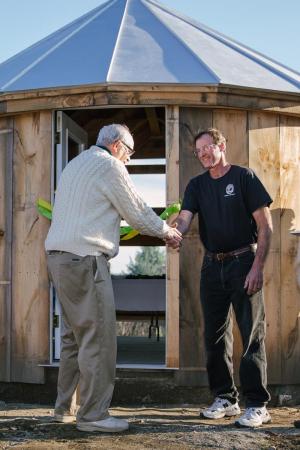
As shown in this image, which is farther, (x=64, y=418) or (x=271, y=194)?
(x=271, y=194)

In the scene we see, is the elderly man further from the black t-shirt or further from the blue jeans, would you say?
the blue jeans

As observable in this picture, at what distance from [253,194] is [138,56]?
2.38m

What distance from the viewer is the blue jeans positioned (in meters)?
5.61

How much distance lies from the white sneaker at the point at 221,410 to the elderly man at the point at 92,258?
3.14 ft

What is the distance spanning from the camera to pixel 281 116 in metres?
7.34

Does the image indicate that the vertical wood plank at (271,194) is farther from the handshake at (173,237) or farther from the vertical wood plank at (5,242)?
the vertical wood plank at (5,242)

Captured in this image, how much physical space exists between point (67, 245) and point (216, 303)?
4.59ft

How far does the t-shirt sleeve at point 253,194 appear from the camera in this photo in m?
5.62

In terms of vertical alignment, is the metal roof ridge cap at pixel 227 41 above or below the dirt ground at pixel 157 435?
above

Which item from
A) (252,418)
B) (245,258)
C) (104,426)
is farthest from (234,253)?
(104,426)

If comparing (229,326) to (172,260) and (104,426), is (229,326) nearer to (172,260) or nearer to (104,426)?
(172,260)

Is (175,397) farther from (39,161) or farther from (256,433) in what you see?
(39,161)

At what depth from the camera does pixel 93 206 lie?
5094 millimetres

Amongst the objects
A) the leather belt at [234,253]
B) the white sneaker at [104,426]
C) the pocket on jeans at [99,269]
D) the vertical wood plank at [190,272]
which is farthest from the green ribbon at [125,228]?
the white sneaker at [104,426]
